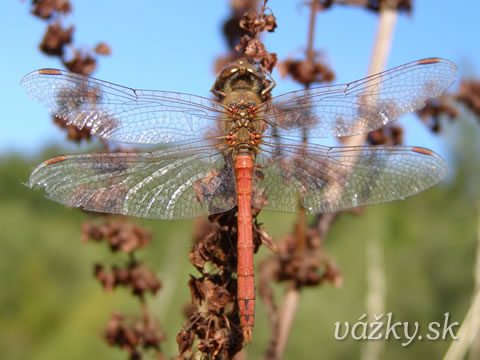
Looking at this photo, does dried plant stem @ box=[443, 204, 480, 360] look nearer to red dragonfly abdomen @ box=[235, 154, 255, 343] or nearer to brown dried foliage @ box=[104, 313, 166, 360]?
red dragonfly abdomen @ box=[235, 154, 255, 343]

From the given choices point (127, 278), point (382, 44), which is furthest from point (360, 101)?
point (127, 278)

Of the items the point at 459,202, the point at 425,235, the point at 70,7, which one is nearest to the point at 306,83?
the point at 70,7

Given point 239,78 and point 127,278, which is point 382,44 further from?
point 127,278

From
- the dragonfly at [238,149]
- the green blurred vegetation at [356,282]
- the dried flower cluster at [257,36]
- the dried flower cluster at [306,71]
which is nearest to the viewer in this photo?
the dried flower cluster at [257,36]

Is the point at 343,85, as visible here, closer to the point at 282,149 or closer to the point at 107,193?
the point at 282,149

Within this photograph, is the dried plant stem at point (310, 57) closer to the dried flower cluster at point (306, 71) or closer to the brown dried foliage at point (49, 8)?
the dried flower cluster at point (306, 71)

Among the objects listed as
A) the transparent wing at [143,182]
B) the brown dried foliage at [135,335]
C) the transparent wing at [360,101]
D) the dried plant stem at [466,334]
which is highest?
the transparent wing at [360,101]

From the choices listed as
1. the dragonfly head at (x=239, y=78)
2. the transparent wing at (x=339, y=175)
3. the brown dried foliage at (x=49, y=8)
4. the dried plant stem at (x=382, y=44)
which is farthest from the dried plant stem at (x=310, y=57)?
the brown dried foliage at (x=49, y=8)
